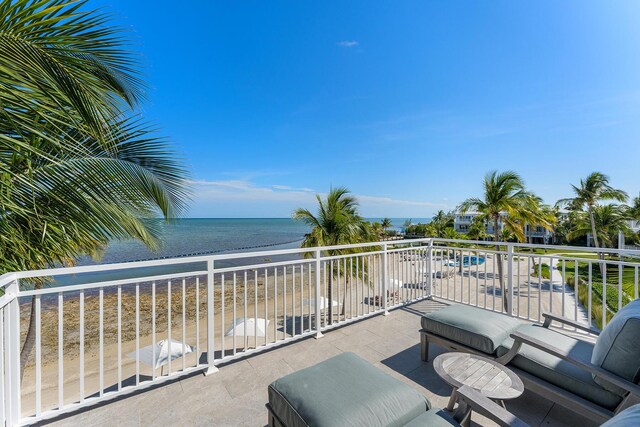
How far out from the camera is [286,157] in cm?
2284

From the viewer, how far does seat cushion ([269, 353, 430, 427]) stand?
4.23 ft

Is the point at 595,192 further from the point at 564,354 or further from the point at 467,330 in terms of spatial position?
the point at 564,354

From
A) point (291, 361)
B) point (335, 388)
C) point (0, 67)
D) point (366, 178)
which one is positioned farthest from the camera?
point (366, 178)

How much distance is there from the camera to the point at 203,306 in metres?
11.7

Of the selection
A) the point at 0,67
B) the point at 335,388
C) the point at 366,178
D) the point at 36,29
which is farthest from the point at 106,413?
the point at 366,178

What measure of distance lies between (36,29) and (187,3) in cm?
721

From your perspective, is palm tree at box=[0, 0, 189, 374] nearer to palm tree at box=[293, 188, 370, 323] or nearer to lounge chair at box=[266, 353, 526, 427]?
lounge chair at box=[266, 353, 526, 427]

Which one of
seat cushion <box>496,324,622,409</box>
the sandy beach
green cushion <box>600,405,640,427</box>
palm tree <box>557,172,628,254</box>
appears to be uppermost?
palm tree <box>557,172,628,254</box>

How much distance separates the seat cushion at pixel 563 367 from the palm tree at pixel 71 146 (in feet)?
11.5

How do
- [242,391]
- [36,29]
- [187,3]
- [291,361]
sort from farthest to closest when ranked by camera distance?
[187,3] → [291,361] → [242,391] → [36,29]

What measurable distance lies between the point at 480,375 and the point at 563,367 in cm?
68

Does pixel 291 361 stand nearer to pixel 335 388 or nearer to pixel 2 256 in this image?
pixel 335 388

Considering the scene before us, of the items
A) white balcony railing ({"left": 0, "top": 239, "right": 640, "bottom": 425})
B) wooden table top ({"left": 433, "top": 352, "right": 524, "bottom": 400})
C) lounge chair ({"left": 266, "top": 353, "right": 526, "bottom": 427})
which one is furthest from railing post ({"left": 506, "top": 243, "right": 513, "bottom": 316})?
lounge chair ({"left": 266, "top": 353, "right": 526, "bottom": 427})

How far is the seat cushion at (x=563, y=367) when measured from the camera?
1.60 metres
